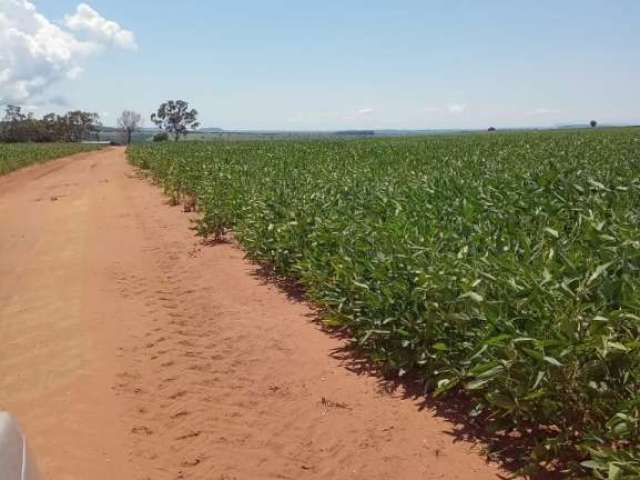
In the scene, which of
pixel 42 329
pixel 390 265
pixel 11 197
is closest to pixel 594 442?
pixel 390 265

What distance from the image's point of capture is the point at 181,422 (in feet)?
15.0

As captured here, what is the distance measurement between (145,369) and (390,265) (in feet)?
7.41

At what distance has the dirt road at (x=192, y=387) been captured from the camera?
3.99 meters

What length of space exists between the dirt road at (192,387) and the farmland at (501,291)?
393 mm

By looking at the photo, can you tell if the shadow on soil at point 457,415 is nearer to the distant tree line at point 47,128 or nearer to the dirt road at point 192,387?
the dirt road at point 192,387

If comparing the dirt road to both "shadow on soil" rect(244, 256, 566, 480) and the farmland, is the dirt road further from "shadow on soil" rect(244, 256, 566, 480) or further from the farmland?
the farmland

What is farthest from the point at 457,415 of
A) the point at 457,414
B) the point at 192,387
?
the point at 192,387

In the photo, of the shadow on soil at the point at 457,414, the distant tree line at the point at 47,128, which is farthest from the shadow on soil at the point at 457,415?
the distant tree line at the point at 47,128

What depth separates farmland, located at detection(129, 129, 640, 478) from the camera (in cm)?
325

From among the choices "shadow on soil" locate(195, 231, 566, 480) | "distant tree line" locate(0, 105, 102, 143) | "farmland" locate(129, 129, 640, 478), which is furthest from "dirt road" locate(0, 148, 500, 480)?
"distant tree line" locate(0, 105, 102, 143)

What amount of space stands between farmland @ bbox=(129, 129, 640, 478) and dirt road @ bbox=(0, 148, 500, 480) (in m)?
0.39

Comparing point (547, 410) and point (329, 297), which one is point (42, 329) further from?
point (547, 410)

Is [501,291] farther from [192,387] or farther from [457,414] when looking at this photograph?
[192,387]

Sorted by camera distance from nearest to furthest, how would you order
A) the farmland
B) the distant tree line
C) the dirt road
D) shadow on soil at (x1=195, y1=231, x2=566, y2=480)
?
1. the farmland
2. shadow on soil at (x1=195, y1=231, x2=566, y2=480)
3. the dirt road
4. the distant tree line
